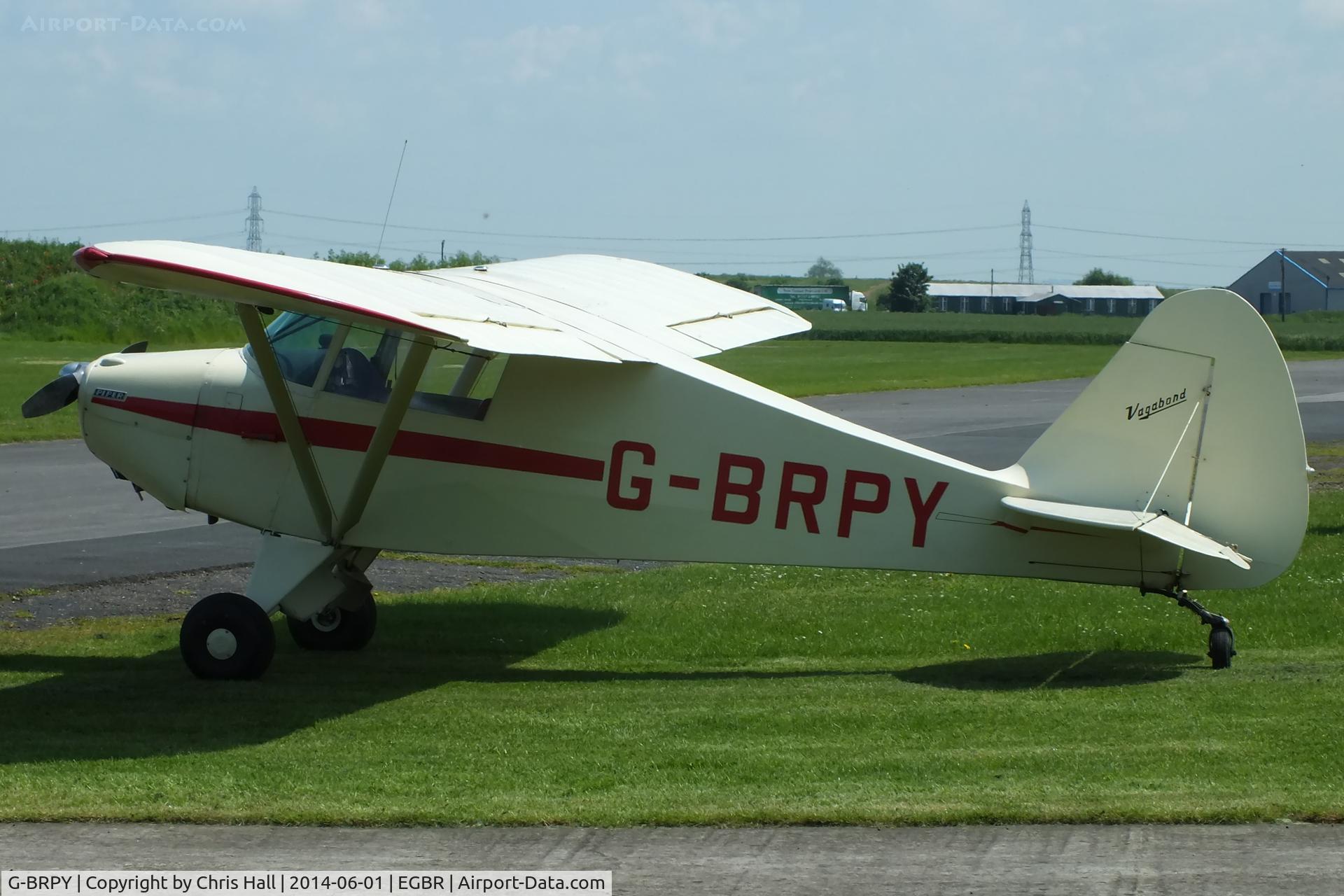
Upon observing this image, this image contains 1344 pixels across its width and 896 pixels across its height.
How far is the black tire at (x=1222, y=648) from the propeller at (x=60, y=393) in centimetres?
732

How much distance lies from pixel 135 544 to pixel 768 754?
9700 millimetres

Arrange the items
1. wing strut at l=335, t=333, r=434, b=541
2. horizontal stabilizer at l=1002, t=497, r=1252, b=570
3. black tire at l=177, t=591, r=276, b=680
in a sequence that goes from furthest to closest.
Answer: black tire at l=177, t=591, r=276, b=680 < wing strut at l=335, t=333, r=434, b=541 < horizontal stabilizer at l=1002, t=497, r=1252, b=570

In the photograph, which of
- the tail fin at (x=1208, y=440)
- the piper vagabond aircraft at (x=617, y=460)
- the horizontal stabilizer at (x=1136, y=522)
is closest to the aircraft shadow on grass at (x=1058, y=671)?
the piper vagabond aircraft at (x=617, y=460)

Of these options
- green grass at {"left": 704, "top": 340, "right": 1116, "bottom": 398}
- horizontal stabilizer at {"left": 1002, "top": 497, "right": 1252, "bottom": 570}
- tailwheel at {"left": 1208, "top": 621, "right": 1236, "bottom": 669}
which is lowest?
tailwheel at {"left": 1208, "top": 621, "right": 1236, "bottom": 669}

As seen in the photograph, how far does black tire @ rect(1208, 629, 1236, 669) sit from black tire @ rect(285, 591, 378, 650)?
5770 mm

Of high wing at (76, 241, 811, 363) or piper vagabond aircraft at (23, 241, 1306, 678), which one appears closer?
high wing at (76, 241, 811, 363)

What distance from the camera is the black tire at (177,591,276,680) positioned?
9195 millimetres

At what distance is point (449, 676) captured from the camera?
9648 mm

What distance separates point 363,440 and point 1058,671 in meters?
4.73

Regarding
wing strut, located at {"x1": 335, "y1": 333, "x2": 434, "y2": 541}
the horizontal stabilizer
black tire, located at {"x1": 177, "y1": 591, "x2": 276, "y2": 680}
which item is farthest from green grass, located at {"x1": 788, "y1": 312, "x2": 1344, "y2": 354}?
black tire, located at {"x1": 177, "y1": 591, "x2": 276, "y2": 680}

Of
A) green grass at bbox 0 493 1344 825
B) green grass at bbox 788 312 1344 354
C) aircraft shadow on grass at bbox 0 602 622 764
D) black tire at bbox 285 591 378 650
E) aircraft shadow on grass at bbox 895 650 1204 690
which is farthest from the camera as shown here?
green grass at bbox 788 312 1344 354

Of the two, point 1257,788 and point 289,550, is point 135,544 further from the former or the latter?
point 1257,788

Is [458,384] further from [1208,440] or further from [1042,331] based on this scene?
[1042,331]

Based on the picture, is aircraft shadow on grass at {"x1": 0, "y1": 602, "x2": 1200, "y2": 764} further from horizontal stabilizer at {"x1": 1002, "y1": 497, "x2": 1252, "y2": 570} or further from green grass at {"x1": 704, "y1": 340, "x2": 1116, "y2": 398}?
green grass at {"x1": 704, "y1": 340, "x2": 1116, "y2": 398}
